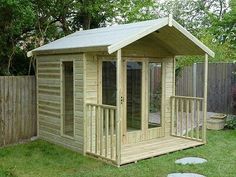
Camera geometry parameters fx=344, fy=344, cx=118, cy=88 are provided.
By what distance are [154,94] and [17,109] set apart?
132 inches

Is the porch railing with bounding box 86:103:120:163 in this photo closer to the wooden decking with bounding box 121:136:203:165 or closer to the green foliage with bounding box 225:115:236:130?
the wooden decking with bounding box 121:136:203:165

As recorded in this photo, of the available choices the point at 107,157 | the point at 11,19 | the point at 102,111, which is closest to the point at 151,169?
the point at 107,157

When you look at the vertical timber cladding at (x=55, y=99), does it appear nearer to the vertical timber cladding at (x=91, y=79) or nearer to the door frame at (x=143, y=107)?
the vertical timber cladding at (x=91, y=79)

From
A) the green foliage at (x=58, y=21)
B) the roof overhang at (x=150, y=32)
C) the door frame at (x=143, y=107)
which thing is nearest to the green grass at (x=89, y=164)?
the door frame at (x=143, y=107)

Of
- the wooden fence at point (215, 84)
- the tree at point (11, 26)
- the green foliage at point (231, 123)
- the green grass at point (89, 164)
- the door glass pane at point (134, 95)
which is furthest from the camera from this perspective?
the wooden fence at point (215, 84)

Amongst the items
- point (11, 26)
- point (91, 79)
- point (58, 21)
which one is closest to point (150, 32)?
point (91, 79)

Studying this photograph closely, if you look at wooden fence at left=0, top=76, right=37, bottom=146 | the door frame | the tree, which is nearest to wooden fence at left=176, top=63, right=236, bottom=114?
the door frame

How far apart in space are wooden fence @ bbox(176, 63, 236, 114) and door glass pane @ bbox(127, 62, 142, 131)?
3.52 meters

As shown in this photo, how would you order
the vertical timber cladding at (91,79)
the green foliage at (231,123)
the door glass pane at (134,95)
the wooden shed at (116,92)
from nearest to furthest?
the wooden shed at (116,92)
the vertical timber cladding at (91,79)
the door glass pane at (134,95)
the green foliage at (231,123)

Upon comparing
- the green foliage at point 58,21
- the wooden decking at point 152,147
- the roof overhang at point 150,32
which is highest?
the green foliage at point 58,21

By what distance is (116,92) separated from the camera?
6621mm

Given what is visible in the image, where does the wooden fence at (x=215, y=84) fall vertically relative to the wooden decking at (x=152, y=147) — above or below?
above

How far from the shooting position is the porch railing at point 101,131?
21.6ft

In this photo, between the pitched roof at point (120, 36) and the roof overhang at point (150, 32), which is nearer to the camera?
the roof overhang at point (150, 32)
